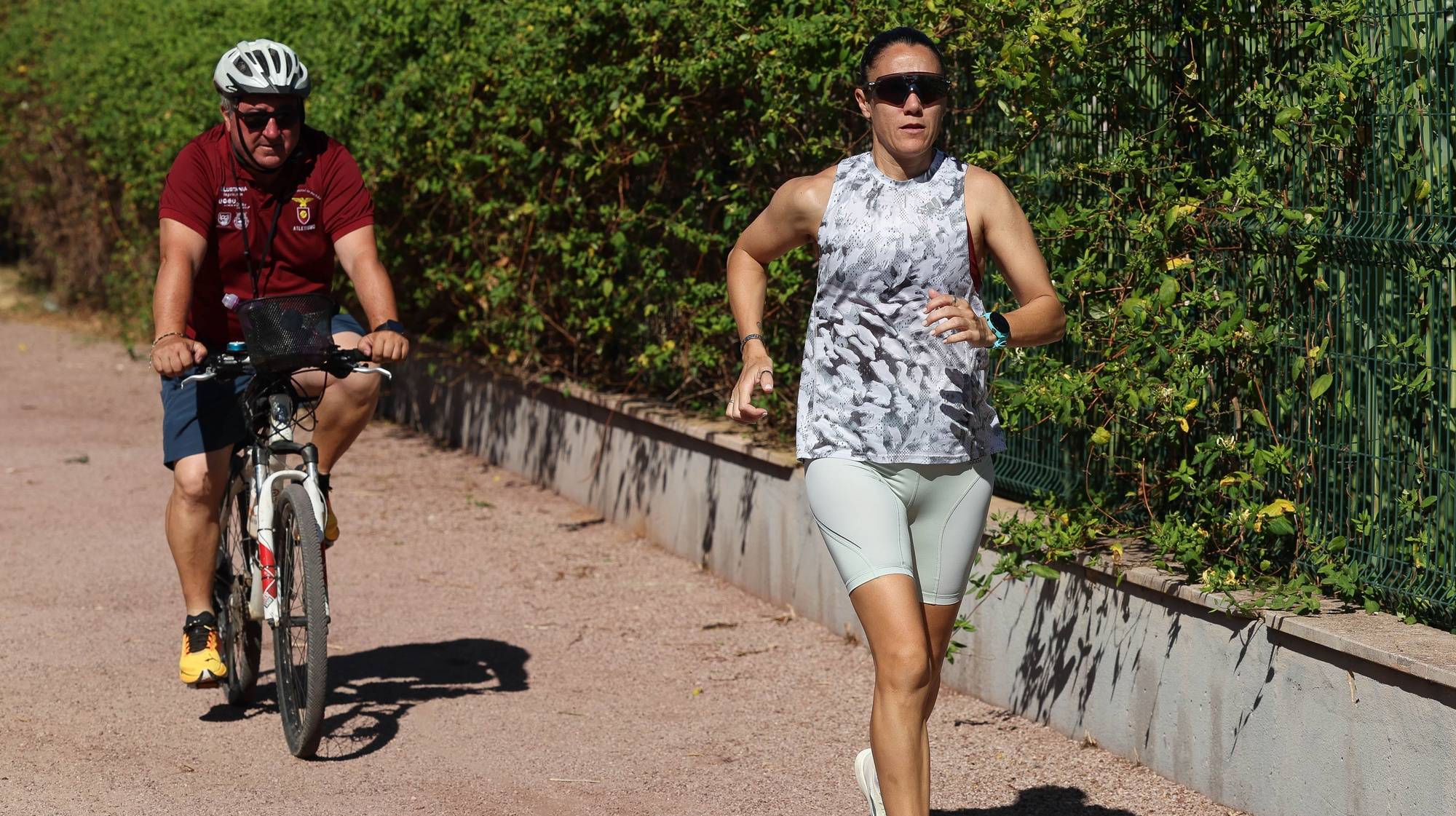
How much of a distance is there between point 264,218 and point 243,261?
0.52 ft

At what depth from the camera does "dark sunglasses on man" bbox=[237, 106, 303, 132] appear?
5.36 m

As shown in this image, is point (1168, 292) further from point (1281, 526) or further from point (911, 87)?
point (911, 87)

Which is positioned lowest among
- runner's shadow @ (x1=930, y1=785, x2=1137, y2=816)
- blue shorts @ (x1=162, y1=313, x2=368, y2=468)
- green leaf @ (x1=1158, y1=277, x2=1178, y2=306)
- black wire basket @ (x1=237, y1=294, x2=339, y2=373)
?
runner's shadow @ (x1=930, y1=785, x2=1137, y2=816)

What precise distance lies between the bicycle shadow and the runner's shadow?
1.88 metres

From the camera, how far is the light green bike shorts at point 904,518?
12.8ft

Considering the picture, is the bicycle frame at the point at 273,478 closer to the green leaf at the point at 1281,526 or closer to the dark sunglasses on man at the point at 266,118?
the dark sunglasses on man at the point at 266,118

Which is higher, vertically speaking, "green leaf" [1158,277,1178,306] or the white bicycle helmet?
the white bicycle helmet

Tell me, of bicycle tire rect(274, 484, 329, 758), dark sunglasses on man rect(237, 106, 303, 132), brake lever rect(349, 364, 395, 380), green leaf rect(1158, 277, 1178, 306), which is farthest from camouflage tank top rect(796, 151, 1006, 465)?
dark sunglasses on man rect(237, 106, 303, 132)

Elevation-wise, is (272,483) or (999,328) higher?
(999,328)

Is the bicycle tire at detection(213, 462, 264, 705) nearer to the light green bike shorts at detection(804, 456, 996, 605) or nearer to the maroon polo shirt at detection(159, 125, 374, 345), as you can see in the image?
the maroon polo shirt at detection(159, 125, 374, 345)

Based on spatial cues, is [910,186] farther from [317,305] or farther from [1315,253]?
[317,305]

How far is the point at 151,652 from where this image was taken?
6.56 meters

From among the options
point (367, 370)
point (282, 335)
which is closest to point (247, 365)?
point (282, 335)

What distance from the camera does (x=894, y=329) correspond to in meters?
3.91
